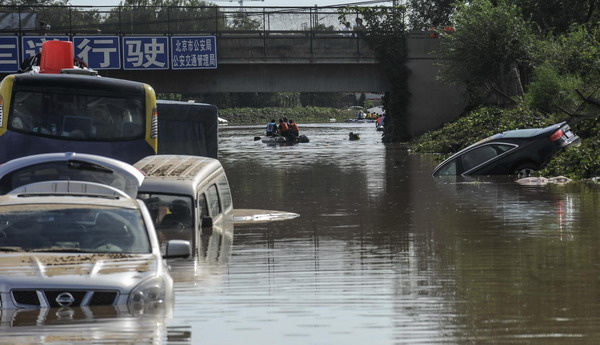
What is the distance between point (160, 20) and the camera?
196 feet

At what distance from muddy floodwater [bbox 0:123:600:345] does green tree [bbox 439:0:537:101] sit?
23.6 m

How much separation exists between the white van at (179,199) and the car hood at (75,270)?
19.8 ft

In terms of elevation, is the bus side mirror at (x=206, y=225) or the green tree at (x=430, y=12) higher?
the green tree at (x=430, y=12)

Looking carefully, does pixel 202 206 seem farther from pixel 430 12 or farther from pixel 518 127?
pixel 430 12

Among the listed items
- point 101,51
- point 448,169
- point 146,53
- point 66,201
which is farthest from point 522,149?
point 101,51

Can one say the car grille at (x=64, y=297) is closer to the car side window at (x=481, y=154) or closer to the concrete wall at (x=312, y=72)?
the car side window at (x=481, y=154)

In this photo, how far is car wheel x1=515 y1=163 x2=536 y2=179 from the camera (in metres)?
30.9

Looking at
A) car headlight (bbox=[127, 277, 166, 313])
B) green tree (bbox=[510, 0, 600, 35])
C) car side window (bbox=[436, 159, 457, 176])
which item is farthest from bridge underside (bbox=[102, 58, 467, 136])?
car headlight (bbox=[127, 277, 166, 313])

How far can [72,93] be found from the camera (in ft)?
71.9

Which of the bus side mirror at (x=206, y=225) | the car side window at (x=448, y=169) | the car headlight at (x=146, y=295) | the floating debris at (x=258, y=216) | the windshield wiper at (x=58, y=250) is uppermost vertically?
the windshield wiper at (x=58, y=250)

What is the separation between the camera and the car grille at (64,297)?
10.2 meters

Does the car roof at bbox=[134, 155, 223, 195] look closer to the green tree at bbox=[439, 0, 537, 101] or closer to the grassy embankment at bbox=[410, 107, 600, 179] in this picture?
the grassy embankment at bbox=[410, 107, 600, 179]

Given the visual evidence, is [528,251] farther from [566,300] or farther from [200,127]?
[200,127]

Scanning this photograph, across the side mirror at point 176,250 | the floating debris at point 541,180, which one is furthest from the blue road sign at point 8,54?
the side mirror at point 176,250
